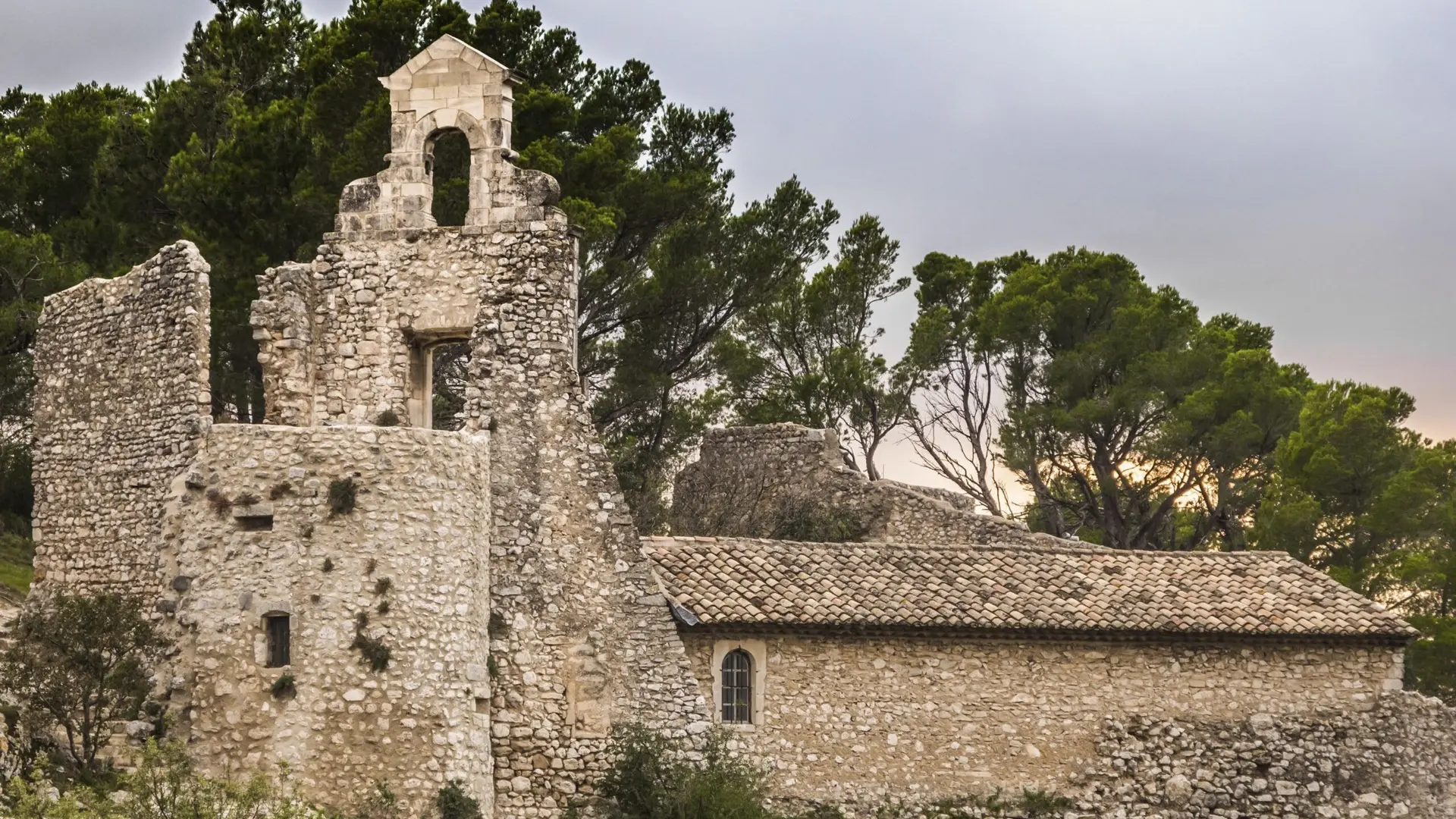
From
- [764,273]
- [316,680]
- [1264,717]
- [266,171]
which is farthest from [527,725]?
[764,273]

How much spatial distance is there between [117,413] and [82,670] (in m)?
3.55

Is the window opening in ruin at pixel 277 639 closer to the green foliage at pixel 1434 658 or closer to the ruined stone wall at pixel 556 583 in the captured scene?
the ruined stone wall at pixel 556 583

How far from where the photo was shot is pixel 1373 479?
120 ft

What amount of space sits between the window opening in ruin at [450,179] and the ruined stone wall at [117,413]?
5860 millimetres

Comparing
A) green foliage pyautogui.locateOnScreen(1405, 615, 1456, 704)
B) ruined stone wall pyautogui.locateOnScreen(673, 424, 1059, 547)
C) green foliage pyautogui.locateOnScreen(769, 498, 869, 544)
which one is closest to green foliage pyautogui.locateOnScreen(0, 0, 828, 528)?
ruined stone wall pyautogui.locateOnScreen(673, 424, 1059, 547)

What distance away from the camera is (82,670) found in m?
21.3

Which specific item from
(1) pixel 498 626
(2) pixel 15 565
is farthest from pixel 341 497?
(2) pixel 15 565

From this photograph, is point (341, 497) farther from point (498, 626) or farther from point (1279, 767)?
point (1279, 767)

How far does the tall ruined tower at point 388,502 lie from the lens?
67.7ft

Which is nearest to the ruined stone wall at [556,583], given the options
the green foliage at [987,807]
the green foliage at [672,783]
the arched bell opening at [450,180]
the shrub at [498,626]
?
the shrub at [498,626]

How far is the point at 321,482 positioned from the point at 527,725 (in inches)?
159

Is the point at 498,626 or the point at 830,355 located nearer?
the point at 498,626

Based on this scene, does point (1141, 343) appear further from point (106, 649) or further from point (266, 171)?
point (106, 649)

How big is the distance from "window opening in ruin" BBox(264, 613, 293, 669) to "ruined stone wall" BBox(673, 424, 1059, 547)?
12784 millimetres
